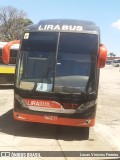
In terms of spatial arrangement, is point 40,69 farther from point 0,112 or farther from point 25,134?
point 0,112

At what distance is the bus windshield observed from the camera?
9578mm

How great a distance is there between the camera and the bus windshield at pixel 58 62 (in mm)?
9578

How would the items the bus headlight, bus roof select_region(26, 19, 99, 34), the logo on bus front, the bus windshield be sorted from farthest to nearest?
1. bus roof select_region(26, 19, 99, 34)
2. the bus headlight
3. the bus windshield
4. the logo on bus front

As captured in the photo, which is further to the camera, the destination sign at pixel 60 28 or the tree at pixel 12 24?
the tree at pixel 12 24

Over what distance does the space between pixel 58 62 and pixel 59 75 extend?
368 mm

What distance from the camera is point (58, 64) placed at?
970cm

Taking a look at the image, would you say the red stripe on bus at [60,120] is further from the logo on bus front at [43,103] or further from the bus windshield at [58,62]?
the bus windshield at [58,62]

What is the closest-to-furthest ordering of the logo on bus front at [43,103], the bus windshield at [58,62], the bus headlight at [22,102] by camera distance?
1. the logo on bus front at [43,103]
2. the bus windshield at [58,62]
3. the bus headlight at [22,102]

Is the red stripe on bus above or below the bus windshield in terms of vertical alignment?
below

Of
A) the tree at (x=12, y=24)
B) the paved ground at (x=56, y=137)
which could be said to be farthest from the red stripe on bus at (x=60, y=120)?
the tree at (x=12, y=24)

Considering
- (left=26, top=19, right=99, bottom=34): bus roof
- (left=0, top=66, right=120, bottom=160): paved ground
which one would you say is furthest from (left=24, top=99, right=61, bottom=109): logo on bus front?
(left=26, top=19, right=99, bottom=34): bus roof

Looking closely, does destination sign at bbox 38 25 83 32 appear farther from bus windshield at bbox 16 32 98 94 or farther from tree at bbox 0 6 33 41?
tree at bbox 0 6 33 41

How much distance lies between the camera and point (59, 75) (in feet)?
31.7

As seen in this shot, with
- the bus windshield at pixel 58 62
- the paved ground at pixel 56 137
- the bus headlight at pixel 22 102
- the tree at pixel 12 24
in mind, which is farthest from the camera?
the tree at pixel 12 24
